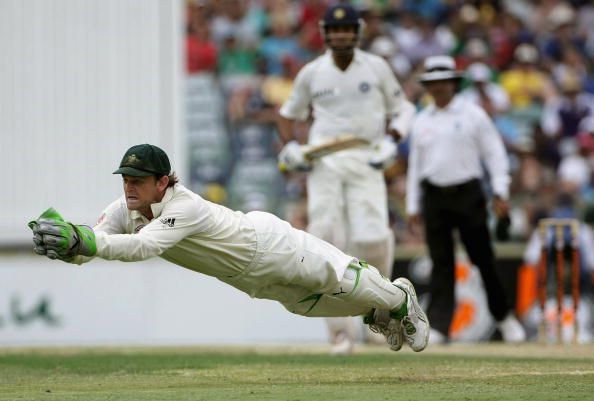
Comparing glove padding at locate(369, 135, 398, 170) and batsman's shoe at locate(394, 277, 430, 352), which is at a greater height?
glove padding at locate(369, 135, 398, 170)

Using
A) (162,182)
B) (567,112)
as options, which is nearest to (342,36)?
(162,182)

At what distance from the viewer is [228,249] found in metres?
6.44

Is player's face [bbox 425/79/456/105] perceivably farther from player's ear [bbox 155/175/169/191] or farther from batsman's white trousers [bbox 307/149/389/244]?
player's ear [bbox 155/175/169/191]

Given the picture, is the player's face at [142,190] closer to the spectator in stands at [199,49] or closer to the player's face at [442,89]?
the player's face at [442,89]

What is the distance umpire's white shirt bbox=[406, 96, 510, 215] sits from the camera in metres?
10.1

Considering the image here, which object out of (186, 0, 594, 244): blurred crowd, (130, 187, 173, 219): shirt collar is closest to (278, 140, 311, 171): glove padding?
(130, 187, 173, 219): shirt collar

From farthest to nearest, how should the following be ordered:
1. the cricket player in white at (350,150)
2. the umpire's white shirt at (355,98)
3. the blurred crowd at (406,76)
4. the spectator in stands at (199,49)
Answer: the spectator in stands at (199,49)
the blurred crowd at (406,76)
the umpire's white shirt at (355,98)
the cricket player in white at (350,150)

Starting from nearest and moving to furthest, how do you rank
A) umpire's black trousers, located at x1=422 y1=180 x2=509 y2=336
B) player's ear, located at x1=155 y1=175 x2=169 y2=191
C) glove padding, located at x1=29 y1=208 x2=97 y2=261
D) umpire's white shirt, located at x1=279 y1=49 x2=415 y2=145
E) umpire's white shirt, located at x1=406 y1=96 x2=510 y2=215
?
glove padding, located at x1=29 y1=208 x2=97 y2=261 < player's ear, located at x1=155 y1=175 x2=169 y2=191 < umpire's white shirt, located at x1=279 y1=49 x2=415 y2=145 < umpire's white shirt, located at x1=406 y1=96 x2=510 y2=215 < umpire's black trousers, located at x1=422 y1=180 x2=509 y2=336

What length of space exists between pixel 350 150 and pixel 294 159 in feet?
1.30

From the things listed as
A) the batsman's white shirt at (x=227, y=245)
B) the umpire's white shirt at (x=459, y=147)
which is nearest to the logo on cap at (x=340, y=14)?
the umpire's white shirt at (x=459, y=147)

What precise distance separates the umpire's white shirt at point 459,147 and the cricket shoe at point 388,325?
3133 mm

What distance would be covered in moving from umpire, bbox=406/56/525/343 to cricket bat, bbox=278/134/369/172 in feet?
4.16

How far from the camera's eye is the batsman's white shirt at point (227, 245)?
6.11 m

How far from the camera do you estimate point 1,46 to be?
40.1 ft
